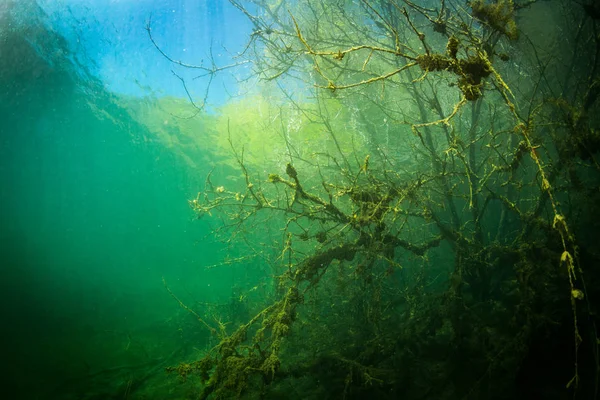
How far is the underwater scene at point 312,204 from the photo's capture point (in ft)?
9.63

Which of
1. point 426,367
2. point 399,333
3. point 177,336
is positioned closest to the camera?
point 426,367

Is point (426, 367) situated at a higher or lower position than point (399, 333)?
lower

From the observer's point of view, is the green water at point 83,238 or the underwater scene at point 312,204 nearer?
the underwater scene at point 312,204

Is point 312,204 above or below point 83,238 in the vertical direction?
below

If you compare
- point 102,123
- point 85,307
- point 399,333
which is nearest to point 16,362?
point 85,307

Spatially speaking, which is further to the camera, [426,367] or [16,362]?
[16,362]

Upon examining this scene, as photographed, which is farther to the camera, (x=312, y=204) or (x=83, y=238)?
(x=83, y=238)

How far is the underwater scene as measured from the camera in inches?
116

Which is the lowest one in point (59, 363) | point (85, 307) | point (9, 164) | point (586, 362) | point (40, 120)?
point (586, 362)

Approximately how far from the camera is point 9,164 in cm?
1723

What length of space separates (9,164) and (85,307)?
990 cm

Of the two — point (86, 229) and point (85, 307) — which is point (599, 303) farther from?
point (86, 229)

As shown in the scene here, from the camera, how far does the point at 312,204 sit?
12.5ft

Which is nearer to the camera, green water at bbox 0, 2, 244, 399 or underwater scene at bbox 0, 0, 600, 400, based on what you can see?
underwater scene at bbox 0, 0, 600, 400
